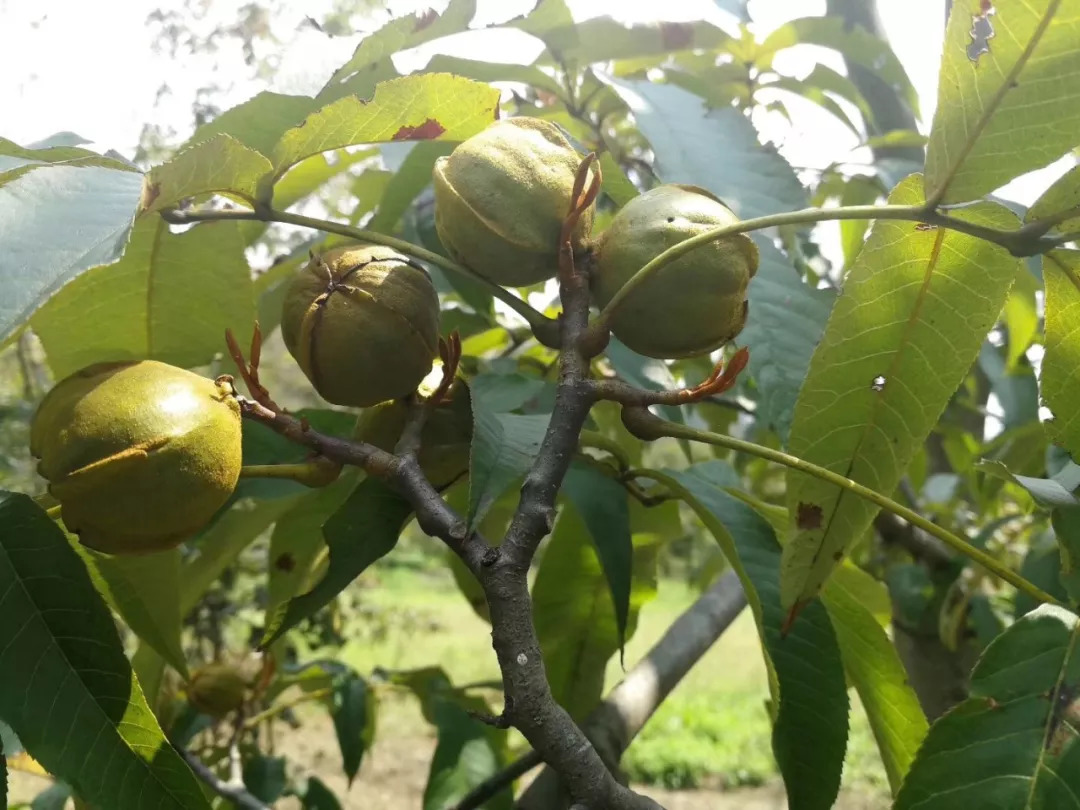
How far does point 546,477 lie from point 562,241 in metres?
0.25

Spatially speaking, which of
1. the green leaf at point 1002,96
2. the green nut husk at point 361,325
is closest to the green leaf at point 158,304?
the green nut husk at point 361,325

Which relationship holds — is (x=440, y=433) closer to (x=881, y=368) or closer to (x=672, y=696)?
(x=881, y=368)

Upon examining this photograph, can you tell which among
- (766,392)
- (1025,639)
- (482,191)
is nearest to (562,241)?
(482,191)

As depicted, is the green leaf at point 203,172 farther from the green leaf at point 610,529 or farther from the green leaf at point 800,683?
the green leaf at point 800,683

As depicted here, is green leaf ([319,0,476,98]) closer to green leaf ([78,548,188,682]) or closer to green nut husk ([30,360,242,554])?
green nut husk ([30,360,242,554])

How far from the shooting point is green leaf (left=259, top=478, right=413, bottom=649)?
80 cm

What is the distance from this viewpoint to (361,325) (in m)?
0.79

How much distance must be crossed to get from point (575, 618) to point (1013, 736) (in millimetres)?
717

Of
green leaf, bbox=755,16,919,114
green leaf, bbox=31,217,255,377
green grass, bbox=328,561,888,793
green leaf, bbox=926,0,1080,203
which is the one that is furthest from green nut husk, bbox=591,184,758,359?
green grass, bbox=328,561,888,793

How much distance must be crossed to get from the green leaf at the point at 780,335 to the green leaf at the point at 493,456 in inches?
11.3

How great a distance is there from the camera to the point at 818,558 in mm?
867

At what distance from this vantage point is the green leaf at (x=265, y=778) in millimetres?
1746

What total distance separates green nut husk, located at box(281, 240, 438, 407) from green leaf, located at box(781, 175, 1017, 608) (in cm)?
39

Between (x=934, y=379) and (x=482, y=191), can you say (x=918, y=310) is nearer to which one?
(x=934, y=379)
